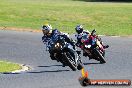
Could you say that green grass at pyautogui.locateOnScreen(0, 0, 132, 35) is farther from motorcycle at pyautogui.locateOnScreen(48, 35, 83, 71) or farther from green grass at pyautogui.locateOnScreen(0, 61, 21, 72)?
motorcycle at pyautogui.locateOnScreen(48, 35, 83, 71)

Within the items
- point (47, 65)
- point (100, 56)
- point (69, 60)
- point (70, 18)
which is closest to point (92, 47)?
point (100, 56)

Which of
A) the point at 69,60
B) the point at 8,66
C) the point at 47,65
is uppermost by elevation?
the point at 69,60

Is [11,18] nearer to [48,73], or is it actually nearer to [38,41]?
[38,41]

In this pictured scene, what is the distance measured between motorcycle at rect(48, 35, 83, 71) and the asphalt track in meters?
0.48

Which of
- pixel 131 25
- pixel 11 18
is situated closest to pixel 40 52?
pixel 131 25

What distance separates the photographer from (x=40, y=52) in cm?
2958

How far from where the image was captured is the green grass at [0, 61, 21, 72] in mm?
22925

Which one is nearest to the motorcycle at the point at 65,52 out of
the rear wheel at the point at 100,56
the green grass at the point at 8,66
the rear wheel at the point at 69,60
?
the rear wheel at the point at 69,60

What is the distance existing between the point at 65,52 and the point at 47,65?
362cm

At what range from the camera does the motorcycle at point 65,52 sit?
21.1m

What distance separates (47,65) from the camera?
24750 mm

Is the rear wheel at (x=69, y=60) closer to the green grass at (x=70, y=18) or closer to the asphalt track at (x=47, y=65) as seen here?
the asphalt track at (x=47, y=65)

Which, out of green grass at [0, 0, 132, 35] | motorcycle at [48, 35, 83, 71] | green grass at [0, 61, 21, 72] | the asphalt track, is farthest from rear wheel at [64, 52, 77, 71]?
green grass at [0, 0, 132, 35]

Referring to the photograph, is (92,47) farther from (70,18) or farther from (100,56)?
(70,18)
